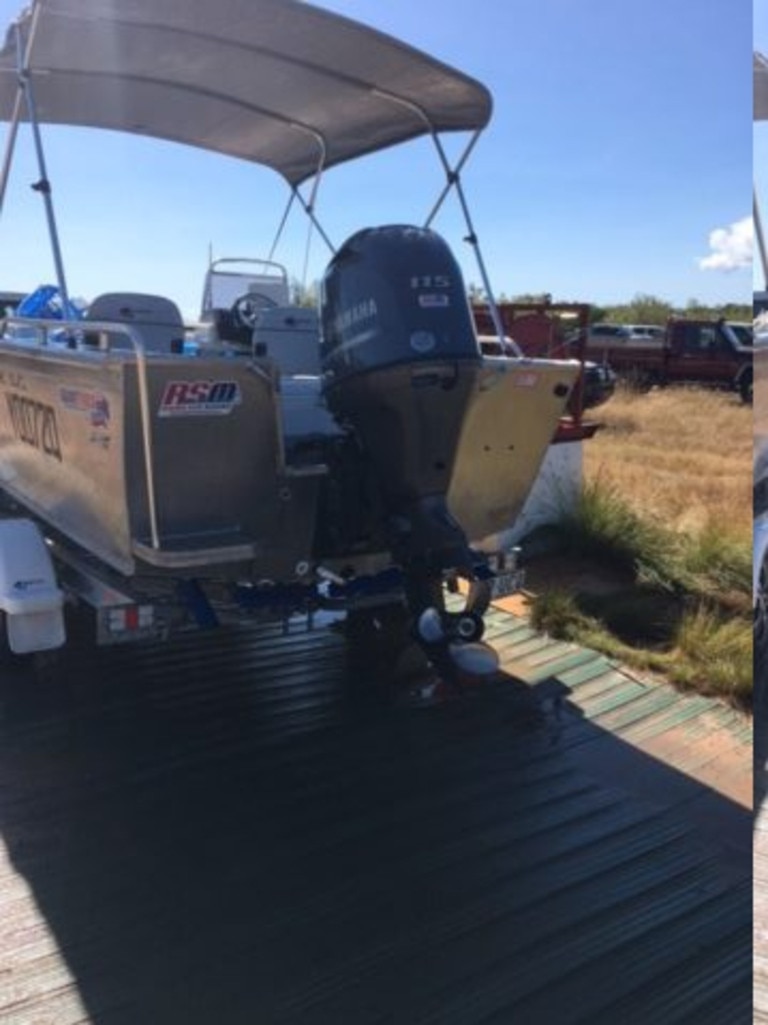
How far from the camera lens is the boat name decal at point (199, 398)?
2853 millimetres

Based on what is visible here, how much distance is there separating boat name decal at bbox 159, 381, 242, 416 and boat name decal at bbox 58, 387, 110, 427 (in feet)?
0.64

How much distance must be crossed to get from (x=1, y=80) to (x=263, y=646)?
8.64ft

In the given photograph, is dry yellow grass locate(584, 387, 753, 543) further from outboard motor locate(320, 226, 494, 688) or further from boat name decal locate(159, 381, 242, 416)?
boat name decal locate(159, 381, 242, 416)

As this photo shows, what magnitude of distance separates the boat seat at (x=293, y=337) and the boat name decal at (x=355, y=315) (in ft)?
2.50

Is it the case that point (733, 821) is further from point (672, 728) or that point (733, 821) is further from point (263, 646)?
point (263, 646)

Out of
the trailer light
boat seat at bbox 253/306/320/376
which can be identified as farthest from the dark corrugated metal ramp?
boat seat at bbox 253/306/320/376

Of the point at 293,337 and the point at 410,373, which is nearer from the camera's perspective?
the point at 410,373

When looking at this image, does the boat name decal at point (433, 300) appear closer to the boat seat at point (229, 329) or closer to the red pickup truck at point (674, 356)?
the boat seat at point (229, 329)

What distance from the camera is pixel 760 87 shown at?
1432mm

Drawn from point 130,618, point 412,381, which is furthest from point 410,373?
point 130,618

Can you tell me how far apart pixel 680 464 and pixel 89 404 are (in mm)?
5851

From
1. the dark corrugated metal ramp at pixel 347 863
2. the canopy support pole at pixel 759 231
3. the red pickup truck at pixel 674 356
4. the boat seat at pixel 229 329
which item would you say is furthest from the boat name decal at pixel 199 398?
the red pickup truck at pixel 674 356

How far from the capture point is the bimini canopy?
3.64 metres

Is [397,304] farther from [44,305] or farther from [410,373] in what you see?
[44,305]
